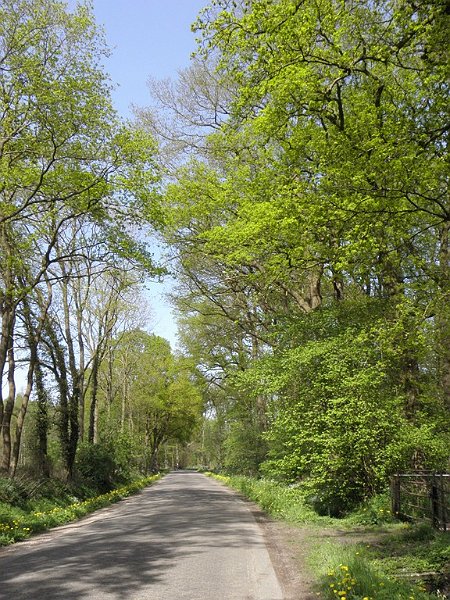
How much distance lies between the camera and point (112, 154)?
1488cm

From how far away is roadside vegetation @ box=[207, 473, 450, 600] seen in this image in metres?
5.64

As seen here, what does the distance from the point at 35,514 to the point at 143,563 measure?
6.28m

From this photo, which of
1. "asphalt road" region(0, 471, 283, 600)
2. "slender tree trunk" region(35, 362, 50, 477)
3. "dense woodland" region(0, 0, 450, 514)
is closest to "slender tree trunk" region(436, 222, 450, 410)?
"dense woodland" region(0, 0, 450, 514)

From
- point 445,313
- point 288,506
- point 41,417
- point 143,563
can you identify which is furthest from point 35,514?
point 445,313

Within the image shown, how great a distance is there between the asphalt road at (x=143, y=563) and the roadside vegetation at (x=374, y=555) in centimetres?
83

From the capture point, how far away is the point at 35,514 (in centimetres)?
1289

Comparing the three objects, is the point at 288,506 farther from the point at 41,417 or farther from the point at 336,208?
the point at 41,417

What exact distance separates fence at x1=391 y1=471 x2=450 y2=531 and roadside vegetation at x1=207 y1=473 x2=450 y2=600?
0.35 meters

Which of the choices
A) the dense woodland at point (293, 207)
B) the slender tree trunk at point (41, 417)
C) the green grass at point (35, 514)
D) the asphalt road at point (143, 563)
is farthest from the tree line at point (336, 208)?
the slender tree trunk at point (41, 417)

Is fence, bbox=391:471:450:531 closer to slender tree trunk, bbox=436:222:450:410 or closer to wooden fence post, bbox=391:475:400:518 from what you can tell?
wooden fence post, bbox=391:475:400:518

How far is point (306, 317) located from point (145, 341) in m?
25.5

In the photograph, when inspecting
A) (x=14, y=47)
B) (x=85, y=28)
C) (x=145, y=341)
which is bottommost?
(x=145, y=341)

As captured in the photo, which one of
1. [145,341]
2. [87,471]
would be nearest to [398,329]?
[87,471]

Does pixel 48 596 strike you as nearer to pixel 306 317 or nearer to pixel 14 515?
pixel 14 515
